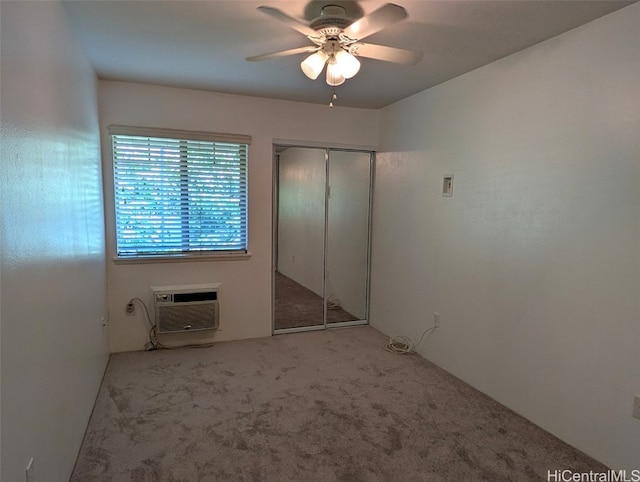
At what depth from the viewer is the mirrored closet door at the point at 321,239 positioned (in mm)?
4160

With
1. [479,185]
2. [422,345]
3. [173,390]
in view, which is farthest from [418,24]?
[173,390]

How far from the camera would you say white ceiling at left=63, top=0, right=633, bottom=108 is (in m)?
1.97

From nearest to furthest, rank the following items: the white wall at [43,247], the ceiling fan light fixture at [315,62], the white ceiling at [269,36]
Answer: the white wall at [43,247]
the white ceiling at [269,36]
the ceiling fan light fixture at [315,62]

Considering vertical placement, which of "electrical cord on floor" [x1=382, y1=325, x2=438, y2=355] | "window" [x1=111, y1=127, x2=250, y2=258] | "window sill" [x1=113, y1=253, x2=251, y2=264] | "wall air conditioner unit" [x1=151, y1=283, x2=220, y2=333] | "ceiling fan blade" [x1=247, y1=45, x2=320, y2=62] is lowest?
"electrical cord on floor" [x1=382, y1=325, x2=438, y2=355]

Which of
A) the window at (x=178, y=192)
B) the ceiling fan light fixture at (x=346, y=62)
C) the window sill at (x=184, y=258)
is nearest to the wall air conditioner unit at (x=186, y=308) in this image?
the window sill at (x=184, y=258)

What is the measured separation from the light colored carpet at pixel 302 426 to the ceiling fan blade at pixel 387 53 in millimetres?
2191

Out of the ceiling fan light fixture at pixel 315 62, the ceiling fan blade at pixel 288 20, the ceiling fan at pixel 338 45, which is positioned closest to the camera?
the ceiling fan blade at pixel 288 20

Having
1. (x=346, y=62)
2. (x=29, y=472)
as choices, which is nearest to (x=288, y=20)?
(x=346, y=62)

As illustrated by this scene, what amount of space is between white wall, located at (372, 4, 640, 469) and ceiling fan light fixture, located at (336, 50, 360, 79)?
1253 millimetres

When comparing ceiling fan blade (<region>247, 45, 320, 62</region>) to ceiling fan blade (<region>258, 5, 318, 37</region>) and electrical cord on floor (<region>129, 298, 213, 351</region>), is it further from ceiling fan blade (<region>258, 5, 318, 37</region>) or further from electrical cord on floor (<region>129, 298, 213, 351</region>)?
electrical cord on floor (<region>129, 298, 213, 351</region>)

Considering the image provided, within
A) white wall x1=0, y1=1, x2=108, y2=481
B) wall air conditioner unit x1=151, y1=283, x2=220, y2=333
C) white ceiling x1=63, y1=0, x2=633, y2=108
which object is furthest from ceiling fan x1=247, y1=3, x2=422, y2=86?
wall air conditioner unit x1=151, y1=283, x2=220, y2=333

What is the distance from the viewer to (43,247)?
1.55 metres

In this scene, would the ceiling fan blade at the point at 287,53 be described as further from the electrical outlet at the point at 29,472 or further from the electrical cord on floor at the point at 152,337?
the electrical cord on floor at the point at 152,337

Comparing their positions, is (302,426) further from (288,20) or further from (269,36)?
(269,36)
